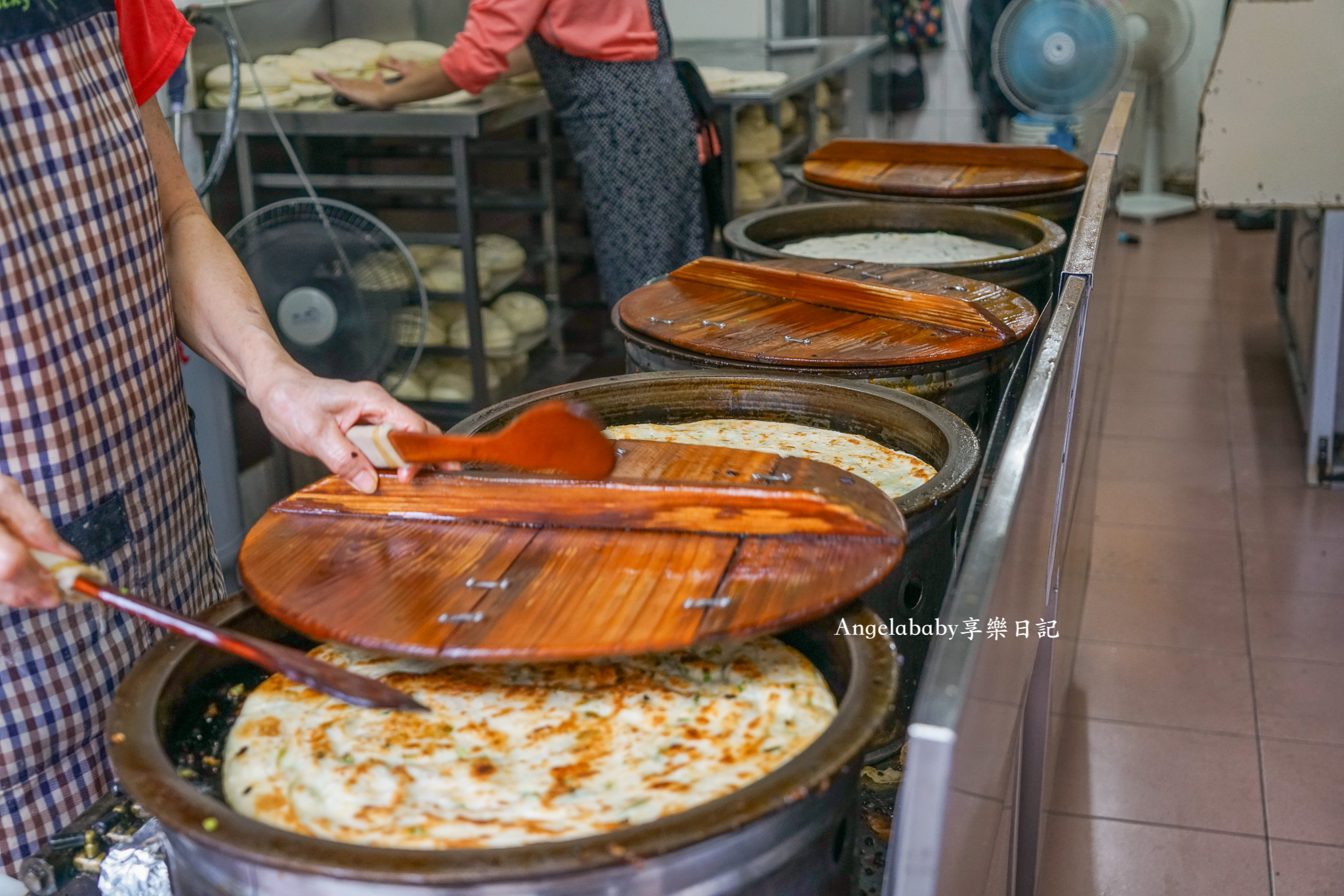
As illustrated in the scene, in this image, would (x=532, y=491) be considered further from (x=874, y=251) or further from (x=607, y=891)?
(x=874, y=251)

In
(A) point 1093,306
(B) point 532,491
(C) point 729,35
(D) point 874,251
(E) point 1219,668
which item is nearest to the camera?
(B) point 532,491

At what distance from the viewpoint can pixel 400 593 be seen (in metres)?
1.06

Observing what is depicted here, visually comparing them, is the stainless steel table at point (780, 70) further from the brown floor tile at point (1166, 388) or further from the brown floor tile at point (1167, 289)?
the brown floor tile at point (1167, 289)

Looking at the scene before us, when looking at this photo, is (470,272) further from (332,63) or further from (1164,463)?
(1164,463)

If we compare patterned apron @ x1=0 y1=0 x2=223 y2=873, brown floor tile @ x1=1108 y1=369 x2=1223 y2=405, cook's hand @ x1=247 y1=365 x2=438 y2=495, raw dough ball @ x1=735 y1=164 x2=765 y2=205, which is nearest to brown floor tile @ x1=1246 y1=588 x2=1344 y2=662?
brown floor tile @ x1=1108 y1=369 x2=1223 y2=405

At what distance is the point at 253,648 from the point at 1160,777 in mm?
2431

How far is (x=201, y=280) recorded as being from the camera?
4.94 ft

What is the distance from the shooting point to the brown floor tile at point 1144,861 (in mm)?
2467

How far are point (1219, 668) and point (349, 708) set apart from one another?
2.74 m

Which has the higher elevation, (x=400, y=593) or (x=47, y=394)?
(x=47, y=394)

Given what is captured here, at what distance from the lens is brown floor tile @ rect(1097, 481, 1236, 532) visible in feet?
13.4

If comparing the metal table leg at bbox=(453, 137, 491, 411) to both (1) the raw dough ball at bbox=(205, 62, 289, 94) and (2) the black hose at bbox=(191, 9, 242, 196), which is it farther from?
(2) the black hose at bbox=(191, 9, 242, 196)

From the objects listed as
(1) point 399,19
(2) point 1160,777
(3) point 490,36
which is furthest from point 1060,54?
(2) point 1160,777

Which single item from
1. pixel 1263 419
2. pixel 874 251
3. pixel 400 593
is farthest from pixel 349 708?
pixel 1263 419
